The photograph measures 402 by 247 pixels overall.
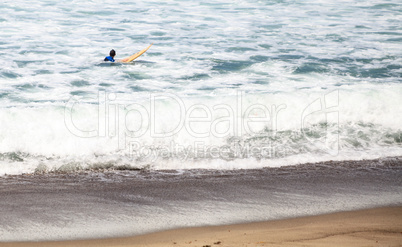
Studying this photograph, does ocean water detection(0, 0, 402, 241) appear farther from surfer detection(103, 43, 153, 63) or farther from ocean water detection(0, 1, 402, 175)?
surfer detection(103, 43, 153, 63)

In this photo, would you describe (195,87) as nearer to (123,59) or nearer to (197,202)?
(123,59)

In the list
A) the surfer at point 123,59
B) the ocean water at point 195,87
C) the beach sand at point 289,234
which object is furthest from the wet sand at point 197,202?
the surfer at point 123,59

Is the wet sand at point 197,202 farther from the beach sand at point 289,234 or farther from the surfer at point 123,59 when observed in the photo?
the surfer at point 123,59

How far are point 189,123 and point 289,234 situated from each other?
3.91 meters

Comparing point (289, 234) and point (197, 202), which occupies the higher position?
point (197, 202)

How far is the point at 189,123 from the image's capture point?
8.45m

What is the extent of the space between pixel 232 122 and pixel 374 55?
21.2 feet

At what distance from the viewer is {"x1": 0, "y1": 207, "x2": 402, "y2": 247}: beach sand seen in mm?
4664

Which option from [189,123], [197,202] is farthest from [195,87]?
[197,202]

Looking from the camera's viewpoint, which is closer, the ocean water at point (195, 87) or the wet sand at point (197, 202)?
the wet sand at point (197, 202)

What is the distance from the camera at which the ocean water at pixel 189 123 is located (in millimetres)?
5727

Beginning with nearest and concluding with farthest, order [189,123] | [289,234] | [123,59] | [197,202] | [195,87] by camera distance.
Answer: [289,234], [197,202], [189,123], [195,87], [123,59]

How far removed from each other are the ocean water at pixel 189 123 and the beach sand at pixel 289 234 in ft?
0.65

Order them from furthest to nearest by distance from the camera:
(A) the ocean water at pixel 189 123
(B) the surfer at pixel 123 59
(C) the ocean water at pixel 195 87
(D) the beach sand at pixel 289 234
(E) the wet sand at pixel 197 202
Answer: (B) the surfer at pixel 123 59, (C) the ocean water at pixel 195 87, (A) the ocean water at pixel 189 123, (E) the wet sand at pixel 197 202, (D) the beach sand at pixel 289 234
